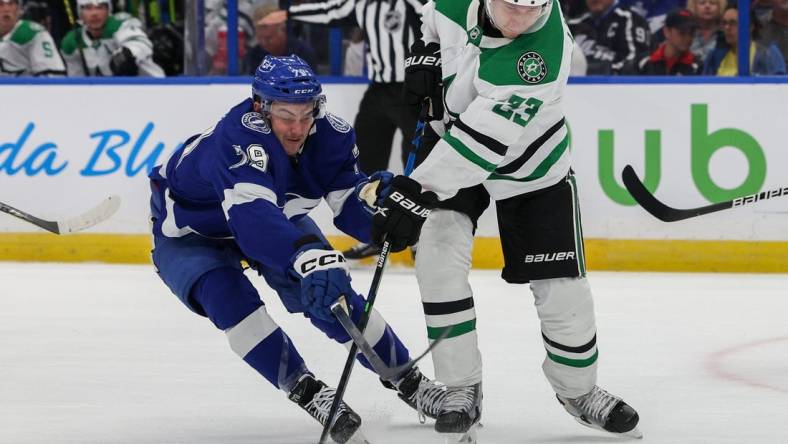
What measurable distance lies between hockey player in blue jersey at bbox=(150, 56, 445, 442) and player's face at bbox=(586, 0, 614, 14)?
259 centimetres

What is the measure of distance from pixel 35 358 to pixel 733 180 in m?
2.87

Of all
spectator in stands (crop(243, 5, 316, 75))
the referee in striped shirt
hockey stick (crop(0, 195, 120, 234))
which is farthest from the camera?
spectator in stands (crop(243, 5, 316, 75))

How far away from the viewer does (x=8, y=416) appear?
323 cm

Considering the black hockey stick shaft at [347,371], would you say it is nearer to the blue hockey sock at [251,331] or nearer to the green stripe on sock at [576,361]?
the blue hockey sock at [251,331]

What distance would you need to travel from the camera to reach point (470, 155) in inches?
107

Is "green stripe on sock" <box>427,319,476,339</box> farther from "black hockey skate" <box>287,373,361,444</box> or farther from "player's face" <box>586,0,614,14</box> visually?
"player's face" <box>586,0,614,14</box>

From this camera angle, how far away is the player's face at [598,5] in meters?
5.51

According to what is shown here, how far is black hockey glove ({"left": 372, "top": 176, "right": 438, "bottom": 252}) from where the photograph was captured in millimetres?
2723

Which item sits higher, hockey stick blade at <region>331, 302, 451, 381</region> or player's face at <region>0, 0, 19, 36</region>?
player's face at <region>0, 0, 19, 36</region>

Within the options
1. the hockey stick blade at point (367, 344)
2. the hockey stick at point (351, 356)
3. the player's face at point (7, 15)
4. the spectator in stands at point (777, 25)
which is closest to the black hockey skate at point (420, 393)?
the hockey stick blade at point (367, 344)

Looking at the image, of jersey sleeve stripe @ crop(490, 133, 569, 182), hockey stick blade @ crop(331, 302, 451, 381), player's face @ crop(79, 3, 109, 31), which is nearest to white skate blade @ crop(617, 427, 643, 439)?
hockey stick blade @ crop(331, 302, 451, 381)

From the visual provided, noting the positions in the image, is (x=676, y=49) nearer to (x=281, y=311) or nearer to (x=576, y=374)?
(x=281, y=311)

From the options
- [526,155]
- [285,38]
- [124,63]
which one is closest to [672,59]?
[285,38]

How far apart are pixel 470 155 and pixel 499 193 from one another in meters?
0.27
